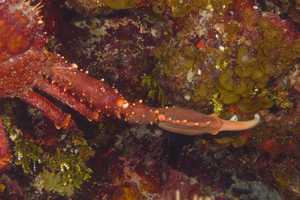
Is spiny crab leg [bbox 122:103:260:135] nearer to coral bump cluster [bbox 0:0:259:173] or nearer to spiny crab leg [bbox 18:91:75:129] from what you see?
coral bump cluster [bbox 0:0:259:173]

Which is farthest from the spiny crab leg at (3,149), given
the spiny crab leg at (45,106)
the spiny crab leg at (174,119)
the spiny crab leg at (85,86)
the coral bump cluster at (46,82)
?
the spiny crab leg at (174,119)

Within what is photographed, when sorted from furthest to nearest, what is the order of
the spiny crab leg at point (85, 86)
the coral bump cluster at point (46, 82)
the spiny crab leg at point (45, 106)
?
1. the spiny crab leg at point (45, 106)
2. the spiny crab leg at point (85, 86)
3. the coral bump cluster at point (46, 82)

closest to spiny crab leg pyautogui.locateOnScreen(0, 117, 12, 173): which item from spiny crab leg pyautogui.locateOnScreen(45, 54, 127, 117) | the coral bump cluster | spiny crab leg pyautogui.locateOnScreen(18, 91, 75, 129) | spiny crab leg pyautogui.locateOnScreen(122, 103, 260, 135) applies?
the coral bump cluster

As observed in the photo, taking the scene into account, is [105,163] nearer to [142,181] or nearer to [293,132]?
[142,181]

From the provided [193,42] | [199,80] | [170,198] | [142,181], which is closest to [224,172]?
[170,198]

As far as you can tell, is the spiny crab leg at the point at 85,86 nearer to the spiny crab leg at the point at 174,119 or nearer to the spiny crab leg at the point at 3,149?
the spiny crab leg at the point at 174,119

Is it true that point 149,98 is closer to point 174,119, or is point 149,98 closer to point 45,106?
point 174,119
